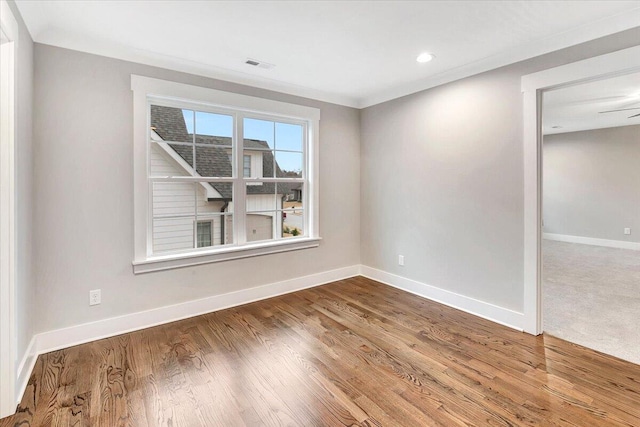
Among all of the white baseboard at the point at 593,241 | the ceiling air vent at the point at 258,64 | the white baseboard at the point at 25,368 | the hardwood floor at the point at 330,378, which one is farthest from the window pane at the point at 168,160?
the white baseboard at the point at 593,241

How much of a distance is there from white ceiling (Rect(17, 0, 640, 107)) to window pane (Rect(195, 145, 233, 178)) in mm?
735

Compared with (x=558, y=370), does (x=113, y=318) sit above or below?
above

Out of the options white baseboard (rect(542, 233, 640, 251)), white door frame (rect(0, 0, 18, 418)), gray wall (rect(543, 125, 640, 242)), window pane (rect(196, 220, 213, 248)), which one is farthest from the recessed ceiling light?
gray wall (rect(543, 125, 640, 242))

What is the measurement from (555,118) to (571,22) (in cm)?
418

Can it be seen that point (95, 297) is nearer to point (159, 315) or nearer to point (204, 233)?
point (159, 315)

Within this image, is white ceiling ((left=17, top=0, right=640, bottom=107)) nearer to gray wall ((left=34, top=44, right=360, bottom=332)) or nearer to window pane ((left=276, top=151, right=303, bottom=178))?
gray wall ((left=34, top=44, right=360, bottom=332))

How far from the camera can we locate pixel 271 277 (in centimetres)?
363

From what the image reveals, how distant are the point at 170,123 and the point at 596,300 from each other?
4.94 m

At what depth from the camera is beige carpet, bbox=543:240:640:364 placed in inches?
101

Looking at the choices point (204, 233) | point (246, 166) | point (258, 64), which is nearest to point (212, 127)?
point (246, 166)

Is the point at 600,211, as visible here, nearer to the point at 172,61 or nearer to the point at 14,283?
the point at 172,61

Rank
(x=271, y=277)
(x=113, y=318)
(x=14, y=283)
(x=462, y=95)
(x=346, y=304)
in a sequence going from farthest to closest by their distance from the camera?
(x=271, y=277) → (x=346, y=304) → (x=462, y=95) → (x=113, y=318) → (x=14, y=283)

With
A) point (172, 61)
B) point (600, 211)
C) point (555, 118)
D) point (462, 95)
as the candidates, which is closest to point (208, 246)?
point (172, 61)

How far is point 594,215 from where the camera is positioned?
6719mm
